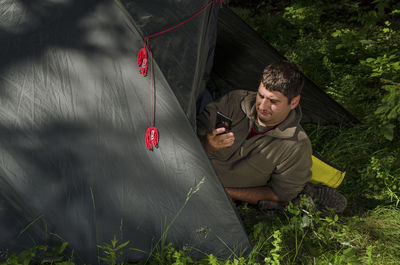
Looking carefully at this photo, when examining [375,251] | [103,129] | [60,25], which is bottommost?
[375,251]

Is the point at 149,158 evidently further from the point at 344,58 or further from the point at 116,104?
the point at 344,58

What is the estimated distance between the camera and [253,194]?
2.97 m

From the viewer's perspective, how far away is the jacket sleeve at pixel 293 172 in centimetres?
271

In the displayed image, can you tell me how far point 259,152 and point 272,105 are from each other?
0.38 metres

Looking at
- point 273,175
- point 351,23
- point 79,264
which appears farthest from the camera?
point 351,23

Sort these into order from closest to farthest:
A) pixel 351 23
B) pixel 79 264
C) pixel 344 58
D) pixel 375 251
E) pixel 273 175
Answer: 1. pixel 79 264
2. pixel 375 251
3. pixel 273 175
4. pixel 344 58
5. pixel 351 23

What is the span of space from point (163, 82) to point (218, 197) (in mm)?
747

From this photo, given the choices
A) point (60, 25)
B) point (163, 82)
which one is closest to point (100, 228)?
point (163, 82)

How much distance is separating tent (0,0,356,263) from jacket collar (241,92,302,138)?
724mm

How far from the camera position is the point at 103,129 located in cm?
209

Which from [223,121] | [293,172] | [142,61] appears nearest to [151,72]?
[142,61]

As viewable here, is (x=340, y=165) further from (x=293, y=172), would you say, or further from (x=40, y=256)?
(x=40, y=256)

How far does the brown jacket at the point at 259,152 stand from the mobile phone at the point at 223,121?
7.4 inches

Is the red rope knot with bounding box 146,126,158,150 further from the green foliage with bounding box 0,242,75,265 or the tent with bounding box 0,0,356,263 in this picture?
the green foliage with bounding box 0,242,75,265
